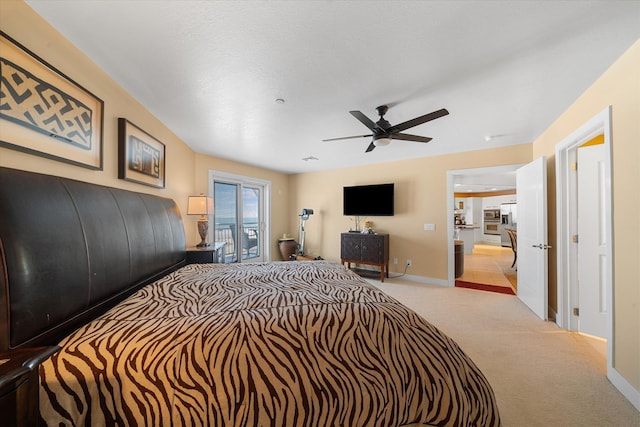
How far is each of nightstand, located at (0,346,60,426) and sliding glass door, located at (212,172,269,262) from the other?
12.0ft

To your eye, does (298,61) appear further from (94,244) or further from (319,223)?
(319,223)

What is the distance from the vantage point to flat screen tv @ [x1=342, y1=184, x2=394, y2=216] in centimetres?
461

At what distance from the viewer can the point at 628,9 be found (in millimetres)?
1234

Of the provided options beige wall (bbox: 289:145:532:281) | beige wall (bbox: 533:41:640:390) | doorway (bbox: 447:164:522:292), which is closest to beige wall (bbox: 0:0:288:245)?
beige wall (bbox: 289:145:532:281)

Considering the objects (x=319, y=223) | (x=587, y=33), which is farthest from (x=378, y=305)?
(x=319, y=223)

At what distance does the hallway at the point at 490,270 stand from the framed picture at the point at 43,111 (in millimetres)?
5632

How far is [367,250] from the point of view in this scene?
4562 millimetres

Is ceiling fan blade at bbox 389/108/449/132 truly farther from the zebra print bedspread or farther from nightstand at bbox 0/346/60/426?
nightstand at bbox 0/346/60/426

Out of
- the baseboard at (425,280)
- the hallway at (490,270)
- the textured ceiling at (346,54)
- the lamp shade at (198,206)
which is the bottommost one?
the hallway at (490,270)

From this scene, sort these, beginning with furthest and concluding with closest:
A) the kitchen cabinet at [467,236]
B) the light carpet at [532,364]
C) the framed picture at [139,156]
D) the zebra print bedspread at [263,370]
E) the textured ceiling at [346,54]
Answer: the kitchen cabinet at [467,236], the framed picture at [139,156], the light carpet at [532,364], the textured ceiling at [346,54], the zebra print bedspread at [263,370]

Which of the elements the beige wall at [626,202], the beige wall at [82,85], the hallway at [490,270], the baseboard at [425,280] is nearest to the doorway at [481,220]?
the hallway at [490,270]

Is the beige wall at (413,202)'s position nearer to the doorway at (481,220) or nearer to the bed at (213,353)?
the doorway at (481,220)

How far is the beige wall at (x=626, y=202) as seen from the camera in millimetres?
1508

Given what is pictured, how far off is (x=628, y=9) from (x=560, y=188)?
6.09 feet
